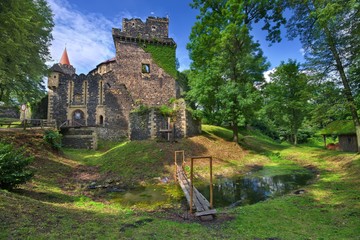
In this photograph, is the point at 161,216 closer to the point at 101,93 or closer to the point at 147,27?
the point at 101,93

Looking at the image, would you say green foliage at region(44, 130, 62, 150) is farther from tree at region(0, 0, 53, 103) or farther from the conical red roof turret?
the conical red roof turret

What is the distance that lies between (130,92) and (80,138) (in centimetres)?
1062

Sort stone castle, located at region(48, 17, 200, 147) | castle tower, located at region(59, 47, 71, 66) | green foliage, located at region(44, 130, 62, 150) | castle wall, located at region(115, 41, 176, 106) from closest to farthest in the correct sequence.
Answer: green foliage, located at region(44, 130, 62, 150) → stone castle, located at region(48, 17, 200, 147) → castle wall, located at region(115, 41, 176, 106) → castle tower, located at region(59, 47, 71, 66)

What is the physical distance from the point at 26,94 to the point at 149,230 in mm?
18379

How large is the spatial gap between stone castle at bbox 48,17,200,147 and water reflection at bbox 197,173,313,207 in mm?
7708

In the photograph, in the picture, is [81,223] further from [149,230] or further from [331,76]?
[331,76]

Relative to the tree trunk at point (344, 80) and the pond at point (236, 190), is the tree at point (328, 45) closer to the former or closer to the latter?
the tree trunk at point (344, 80)

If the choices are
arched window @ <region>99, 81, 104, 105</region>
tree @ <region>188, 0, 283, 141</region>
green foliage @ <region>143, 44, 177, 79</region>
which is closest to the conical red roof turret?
green foliage @ <region>143, 44, 177, 79</region>

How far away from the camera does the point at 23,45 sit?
1057 centimetres

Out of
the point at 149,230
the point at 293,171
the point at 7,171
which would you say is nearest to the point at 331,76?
the point at 293,171

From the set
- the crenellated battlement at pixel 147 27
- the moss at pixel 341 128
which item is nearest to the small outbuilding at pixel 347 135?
the moss at pixel 341 128

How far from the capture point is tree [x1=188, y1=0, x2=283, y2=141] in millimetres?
17953

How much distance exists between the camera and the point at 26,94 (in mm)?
18031

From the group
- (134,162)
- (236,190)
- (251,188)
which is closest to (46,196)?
(134,162)
